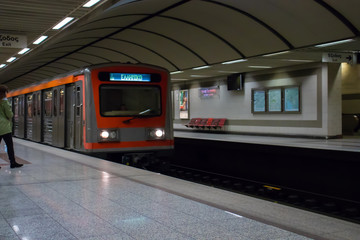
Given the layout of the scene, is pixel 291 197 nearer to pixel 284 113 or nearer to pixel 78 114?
pixel 78 114

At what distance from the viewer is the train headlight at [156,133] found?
371 inches

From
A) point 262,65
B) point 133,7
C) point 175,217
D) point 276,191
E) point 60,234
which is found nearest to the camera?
point 60,234

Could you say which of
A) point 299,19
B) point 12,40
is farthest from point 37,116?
point 299,19

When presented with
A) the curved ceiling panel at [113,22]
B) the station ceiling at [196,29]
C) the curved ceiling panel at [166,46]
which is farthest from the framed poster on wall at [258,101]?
the curved ceiling panel at [113,22]

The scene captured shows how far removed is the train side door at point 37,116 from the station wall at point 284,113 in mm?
9788

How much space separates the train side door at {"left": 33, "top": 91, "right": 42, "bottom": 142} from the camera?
14.1 metres

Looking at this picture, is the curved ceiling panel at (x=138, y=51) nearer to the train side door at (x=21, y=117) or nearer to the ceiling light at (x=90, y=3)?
the train side door at (x=21, y=117)

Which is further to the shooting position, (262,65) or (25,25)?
(262,65)

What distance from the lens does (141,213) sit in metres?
4.67

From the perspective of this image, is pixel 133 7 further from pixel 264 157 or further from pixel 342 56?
pixel 342 56

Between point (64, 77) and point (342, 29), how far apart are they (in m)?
7.10

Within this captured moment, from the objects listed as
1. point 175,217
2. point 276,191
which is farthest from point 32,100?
point 175,217

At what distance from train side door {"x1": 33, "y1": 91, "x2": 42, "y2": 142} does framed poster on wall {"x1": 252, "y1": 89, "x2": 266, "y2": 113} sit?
9.90 meters

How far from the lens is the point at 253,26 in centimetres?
1187
